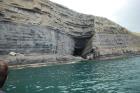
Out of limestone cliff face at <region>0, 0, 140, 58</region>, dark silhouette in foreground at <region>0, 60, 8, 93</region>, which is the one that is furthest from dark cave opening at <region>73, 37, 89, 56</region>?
dark silhouette in foreground at <region>0, 60, 8, 93</region>

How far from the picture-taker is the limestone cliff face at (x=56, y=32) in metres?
59.9

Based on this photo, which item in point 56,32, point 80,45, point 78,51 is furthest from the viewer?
point 78,51

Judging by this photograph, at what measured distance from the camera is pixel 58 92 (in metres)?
24.3

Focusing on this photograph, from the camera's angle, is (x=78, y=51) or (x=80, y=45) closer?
(x=80, y=45)

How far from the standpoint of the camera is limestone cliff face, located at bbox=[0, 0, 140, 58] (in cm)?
5991

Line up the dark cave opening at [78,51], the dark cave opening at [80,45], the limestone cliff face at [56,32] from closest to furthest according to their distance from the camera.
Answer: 1. the limestone cliff face at [56,32]
2. the dark cave opening at [80,45]
3. the dark cave opening at [78,51]

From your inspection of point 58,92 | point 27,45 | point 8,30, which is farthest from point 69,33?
point 58,92

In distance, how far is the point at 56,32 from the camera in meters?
74.4

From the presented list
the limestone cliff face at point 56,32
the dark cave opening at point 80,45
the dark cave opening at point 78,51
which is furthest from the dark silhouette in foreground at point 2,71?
the dark cave opening at point 78,51

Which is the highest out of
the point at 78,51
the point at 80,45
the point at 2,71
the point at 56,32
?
the point at 56,32

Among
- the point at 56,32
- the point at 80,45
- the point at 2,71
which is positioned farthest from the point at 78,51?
the point at 2,71

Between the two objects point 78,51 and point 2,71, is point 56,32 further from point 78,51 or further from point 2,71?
point 2,71

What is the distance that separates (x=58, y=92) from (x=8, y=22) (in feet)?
128

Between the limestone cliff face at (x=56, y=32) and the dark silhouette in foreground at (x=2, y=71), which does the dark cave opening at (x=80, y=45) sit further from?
the dark silhouette in foreground at (x=2, y=71)
